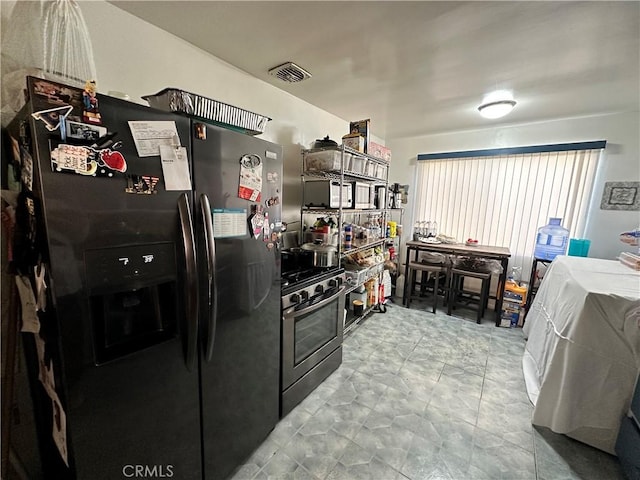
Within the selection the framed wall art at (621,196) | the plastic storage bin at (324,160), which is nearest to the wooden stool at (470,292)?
the framed wall art at (621,196)

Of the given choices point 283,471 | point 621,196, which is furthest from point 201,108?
point 621,196

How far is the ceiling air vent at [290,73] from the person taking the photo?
190cm

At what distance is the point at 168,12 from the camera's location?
138cm

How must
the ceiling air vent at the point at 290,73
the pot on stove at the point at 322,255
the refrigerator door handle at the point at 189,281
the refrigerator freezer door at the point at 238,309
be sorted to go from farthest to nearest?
the pot on stove at the point at 322,255
the ceiling air vent at the point at 290,73
the refrigerator freezer door at the point at 238,309
the refrigerator door handle at the point at 189,281

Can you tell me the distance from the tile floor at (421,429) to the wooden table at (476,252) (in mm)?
859

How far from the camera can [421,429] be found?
1.67 meters

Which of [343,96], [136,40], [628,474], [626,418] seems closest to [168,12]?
[136,40]

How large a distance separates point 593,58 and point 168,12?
2652 mm

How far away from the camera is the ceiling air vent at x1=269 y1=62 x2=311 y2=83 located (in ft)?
6.23

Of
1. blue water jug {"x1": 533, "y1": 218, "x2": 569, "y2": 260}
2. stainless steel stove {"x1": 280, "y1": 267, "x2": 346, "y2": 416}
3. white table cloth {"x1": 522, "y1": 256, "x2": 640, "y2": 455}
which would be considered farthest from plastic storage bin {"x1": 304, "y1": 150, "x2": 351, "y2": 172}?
blue water jug {"x1": 533, "y1": 218, "x2": 569, "y2": 260}

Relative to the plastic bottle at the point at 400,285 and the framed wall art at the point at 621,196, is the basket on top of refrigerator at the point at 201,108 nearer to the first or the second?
the plastic bottle at the point at 400,285

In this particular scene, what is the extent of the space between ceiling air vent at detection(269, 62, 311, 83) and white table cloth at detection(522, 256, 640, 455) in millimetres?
2361

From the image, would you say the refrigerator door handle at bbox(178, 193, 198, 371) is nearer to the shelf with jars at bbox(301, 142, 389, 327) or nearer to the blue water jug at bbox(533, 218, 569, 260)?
the shelf with jars at bbox(301, 142, 389, 327)

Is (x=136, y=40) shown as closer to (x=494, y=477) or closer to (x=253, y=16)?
(x=253, y=16)
